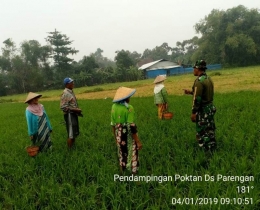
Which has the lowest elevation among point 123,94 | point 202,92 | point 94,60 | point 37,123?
point 37,123

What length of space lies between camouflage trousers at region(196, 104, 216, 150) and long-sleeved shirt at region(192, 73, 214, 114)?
0.10m

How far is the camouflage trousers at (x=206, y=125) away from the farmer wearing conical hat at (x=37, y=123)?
2811 mm

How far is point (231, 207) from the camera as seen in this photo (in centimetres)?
243

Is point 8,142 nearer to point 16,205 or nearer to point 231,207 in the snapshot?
point 16,205

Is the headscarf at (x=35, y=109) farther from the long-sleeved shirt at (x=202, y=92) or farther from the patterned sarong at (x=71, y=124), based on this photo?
the long-sleeved shirt at (x=202, y=92)

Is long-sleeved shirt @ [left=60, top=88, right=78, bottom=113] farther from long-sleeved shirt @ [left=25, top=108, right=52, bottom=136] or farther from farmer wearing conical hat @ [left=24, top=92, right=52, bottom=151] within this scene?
long-sleeved shirt @ [left=25, top=108, right=52, bottom=136]

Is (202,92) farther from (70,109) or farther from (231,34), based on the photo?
(231,34)

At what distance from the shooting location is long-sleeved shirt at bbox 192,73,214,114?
373cm

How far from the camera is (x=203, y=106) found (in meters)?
3.85

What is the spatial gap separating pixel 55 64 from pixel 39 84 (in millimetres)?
4309

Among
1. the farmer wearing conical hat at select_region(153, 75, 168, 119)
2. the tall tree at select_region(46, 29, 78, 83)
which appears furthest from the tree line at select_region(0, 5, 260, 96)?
the farmer wearing conical hat at select_region(153, 75, 168, 119)

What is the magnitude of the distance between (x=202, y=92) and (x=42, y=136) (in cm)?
299

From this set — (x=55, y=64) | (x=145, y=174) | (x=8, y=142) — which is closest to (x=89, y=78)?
(x=55, y=64)

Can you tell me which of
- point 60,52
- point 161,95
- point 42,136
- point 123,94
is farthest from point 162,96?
point 60,52
